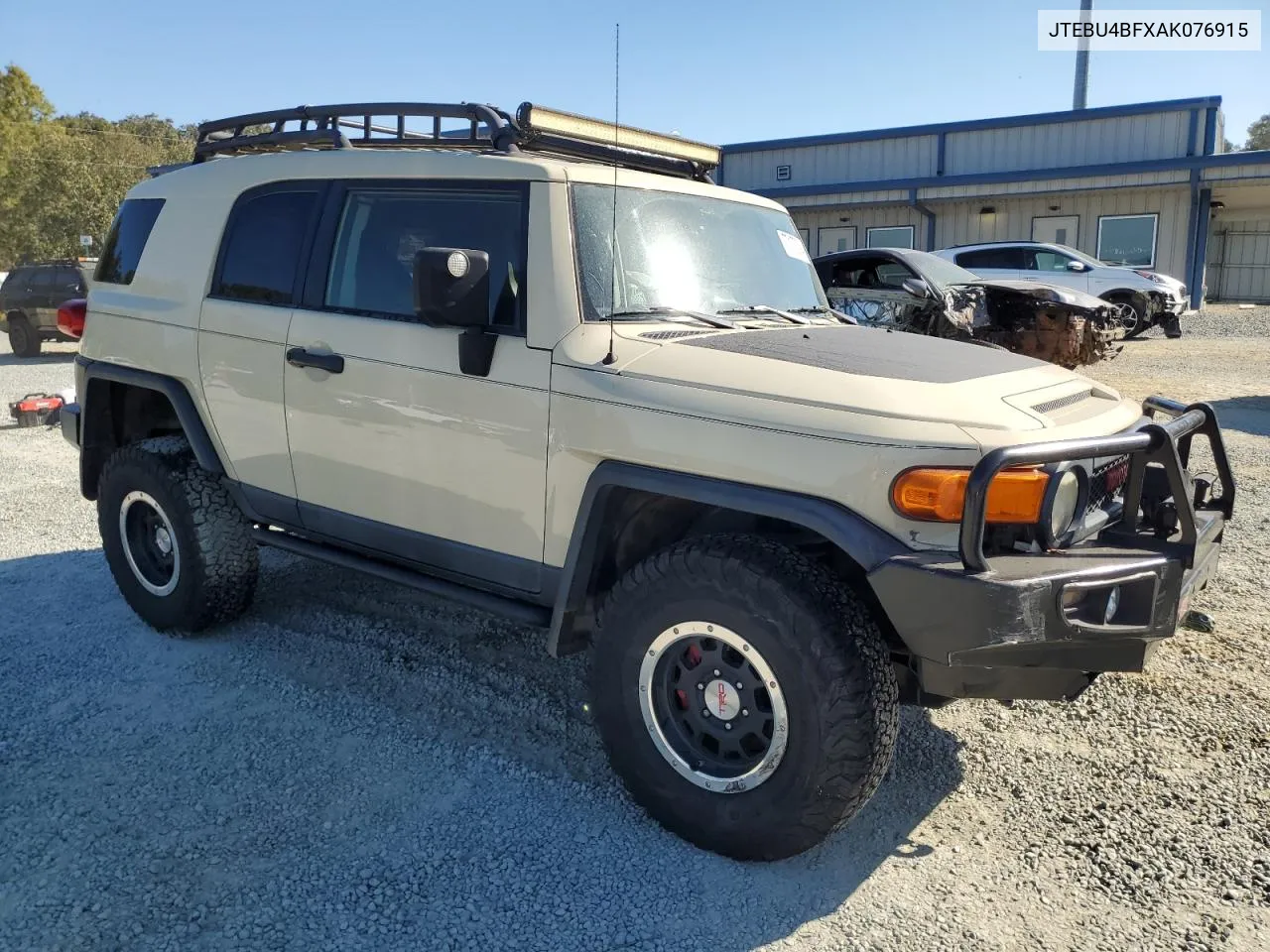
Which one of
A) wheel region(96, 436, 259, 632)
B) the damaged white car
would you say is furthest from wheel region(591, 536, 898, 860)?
the damaged white car

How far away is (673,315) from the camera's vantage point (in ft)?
11.5

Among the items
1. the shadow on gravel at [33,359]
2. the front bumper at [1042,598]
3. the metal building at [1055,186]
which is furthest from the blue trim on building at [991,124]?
the front bumper at [1042,598]

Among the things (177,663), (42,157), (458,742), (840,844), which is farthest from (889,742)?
(42,157)

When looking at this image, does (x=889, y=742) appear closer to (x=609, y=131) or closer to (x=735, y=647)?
(x=735, y=647)

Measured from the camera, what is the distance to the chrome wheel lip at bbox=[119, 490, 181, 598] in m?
4.62

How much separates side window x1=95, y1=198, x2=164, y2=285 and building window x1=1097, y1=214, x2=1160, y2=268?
22929 mm

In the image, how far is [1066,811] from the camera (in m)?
3.30

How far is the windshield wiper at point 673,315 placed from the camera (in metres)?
3.42

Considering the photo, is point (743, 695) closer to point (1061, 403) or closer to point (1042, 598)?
point (1042, 598)

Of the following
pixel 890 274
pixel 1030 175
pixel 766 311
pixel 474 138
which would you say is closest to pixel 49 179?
pixel 1030 175

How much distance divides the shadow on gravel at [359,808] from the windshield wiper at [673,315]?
1.60 meters

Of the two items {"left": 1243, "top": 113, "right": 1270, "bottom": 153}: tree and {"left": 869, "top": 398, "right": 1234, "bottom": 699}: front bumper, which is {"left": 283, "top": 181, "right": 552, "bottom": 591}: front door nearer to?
{"left": 869, "top": 398, "right": 1234, "bottom": 699}: front bumper

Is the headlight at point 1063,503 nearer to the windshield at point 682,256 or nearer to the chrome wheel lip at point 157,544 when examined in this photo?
the windshield at point 682,256

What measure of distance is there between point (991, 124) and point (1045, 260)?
312 inches
